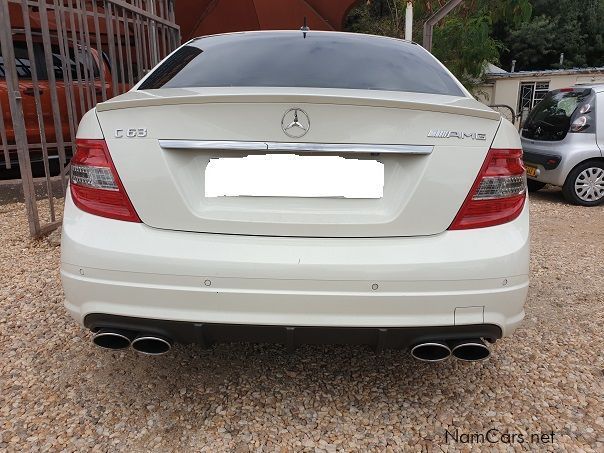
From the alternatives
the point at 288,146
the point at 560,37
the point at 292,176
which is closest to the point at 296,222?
the point at 292,176

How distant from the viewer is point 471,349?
1.90 m

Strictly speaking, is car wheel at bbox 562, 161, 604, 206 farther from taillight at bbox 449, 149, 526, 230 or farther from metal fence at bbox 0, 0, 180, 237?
A: metal fence at bbox 0, 0, 180, 237

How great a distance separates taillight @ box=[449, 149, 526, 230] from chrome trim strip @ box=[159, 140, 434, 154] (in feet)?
0.89

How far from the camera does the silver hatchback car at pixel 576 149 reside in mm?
6488

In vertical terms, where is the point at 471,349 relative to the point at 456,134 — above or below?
below

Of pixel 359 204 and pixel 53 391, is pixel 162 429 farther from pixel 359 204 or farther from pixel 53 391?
pixel 359 204

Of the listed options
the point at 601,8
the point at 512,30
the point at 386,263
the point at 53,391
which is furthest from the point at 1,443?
the point at 601,8

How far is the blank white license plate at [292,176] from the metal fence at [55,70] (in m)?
3.07

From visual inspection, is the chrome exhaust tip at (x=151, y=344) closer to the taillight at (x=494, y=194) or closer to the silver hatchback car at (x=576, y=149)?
the taillight at (x=494, y=194)

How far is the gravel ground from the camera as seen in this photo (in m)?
1.96

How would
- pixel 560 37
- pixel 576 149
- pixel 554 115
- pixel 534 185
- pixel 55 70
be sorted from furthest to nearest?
pixel 560 37 < pixel 534 185 < pixel 554 115 < pixel 576 149 < pixel 55 70

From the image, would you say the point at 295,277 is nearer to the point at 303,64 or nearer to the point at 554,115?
the point at 303,64

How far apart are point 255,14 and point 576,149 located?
22.8 ft

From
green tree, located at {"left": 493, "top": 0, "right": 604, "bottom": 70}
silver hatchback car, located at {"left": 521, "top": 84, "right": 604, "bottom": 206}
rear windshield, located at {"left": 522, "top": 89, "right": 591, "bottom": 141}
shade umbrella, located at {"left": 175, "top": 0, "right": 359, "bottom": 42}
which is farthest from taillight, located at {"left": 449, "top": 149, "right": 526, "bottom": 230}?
green tree, located at {"left": 493, "top": 0, "right": 604, "bottom": 70}
